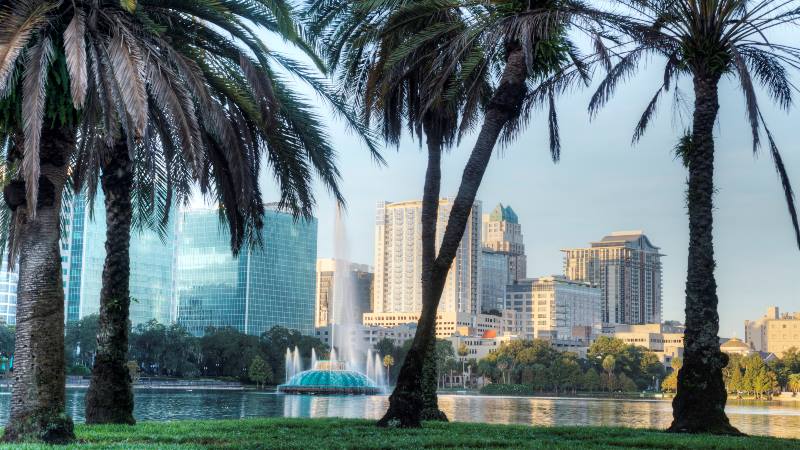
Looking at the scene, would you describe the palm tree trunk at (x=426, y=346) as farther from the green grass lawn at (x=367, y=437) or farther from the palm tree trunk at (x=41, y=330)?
the palm tree trunk at (x=41, y=330)

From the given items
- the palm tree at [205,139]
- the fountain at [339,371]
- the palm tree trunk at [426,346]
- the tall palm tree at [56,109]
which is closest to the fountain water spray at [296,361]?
the fountain at [339,371]

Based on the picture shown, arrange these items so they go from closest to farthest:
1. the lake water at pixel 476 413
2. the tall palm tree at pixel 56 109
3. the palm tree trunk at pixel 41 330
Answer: the tall palm tree at pixel 56 109 < the palm tree trunk at pixel 41 330 < the lake water at pixel 476 413

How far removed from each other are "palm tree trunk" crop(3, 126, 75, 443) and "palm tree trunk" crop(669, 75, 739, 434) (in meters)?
10.9

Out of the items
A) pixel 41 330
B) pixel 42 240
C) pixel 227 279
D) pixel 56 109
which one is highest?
pixel 227 279

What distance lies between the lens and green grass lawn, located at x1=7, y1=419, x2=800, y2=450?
14359 mm

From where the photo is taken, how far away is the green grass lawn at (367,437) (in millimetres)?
14359

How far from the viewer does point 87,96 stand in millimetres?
14227

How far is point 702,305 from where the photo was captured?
1884cm

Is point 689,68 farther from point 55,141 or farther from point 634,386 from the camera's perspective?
point 634,386

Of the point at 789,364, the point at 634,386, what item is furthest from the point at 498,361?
the point at 789,364

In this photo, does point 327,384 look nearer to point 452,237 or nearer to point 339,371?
point 339,371

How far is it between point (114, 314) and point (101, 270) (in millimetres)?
152048

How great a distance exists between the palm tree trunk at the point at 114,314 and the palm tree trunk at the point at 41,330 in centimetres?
324

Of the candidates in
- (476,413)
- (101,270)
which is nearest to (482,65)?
(476,413)
